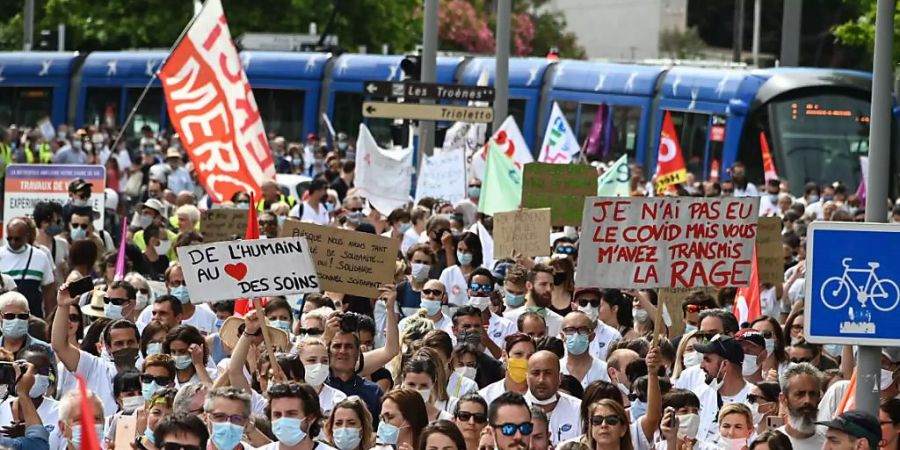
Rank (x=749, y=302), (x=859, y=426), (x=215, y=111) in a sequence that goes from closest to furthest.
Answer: (x=859, y=426) < (x=749, y=302) < (x=215, y=111)

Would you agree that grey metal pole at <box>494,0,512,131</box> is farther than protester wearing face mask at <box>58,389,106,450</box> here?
Yes

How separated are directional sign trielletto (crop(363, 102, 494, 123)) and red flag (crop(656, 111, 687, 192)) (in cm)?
321

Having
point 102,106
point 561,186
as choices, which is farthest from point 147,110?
point 561,186

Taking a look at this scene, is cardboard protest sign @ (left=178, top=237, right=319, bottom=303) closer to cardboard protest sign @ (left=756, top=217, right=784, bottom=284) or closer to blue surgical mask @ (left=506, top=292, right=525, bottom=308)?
blue surgical mask @ (left=506, top=292, right=525, bottom=308)

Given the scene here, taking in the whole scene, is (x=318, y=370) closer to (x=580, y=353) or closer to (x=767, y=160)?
(x=580, y=353)

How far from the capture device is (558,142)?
23375mm

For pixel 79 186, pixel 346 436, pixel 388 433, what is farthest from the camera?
pixel 79 186

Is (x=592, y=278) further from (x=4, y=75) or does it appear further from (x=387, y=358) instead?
(x=4, y=75)

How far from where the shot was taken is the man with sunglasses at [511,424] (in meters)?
9.05

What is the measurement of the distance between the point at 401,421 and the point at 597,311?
4.24 metres

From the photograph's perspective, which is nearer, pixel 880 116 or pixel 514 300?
pixel 880 116

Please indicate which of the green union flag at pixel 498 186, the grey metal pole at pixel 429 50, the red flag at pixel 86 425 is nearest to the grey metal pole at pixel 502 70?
the grey metal pole at pixel 429 50

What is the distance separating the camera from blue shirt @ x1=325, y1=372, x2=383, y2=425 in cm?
1082

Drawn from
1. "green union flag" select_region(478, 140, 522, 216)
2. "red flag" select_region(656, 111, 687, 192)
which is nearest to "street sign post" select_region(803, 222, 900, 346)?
"green union flag" select_region(478, 140, 522, 216)
